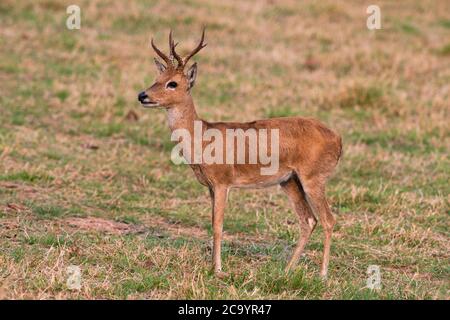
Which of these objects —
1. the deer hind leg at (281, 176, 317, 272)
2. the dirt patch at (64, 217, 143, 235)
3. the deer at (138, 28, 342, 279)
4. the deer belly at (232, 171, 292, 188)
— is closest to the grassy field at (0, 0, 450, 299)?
the dirt patch at (64, 217, 143, 235)

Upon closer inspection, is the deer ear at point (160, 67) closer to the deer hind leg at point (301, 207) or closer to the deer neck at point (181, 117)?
the deer neck at point (181, 117)

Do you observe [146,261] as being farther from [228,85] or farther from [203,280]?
[228,85]

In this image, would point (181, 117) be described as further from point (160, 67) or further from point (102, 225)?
point (102, 225)

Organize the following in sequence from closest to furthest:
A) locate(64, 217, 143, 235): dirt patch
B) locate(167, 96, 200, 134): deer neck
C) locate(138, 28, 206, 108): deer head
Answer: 1. locate(138, 28, 206, 108): deer head
2. locate(167, 96, 200, 134): deer neck
3. locate(64, 217, 143, 235): dirt patch

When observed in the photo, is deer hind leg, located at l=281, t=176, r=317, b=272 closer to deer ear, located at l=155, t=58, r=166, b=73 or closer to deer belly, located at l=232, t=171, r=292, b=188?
→ deer belly, located at l=232, t=171, r=292, b=188

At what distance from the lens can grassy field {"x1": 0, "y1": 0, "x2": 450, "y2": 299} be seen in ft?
24.1

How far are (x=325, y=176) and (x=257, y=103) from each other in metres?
6.49

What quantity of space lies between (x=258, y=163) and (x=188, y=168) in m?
3.63

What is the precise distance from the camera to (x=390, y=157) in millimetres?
11875


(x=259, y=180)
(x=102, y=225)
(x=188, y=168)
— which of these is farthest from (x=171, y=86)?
(x=188, y=168)

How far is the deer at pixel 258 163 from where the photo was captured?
301 inches

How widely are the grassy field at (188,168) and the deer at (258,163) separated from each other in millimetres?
535

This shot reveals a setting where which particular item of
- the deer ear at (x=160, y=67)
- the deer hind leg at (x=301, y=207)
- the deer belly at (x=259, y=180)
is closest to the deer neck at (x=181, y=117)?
the deer ear at (x=160, y=67)

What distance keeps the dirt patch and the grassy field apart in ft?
0.07
